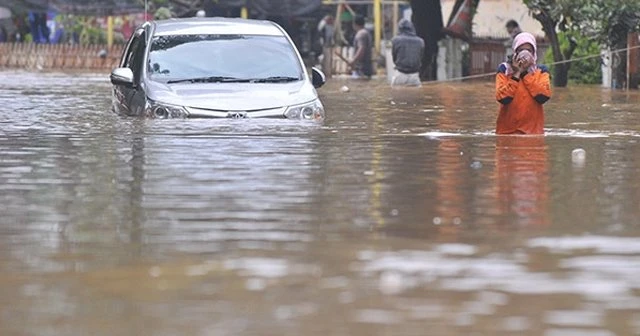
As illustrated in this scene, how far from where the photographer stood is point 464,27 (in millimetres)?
35906

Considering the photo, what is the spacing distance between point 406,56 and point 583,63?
3.90 metres

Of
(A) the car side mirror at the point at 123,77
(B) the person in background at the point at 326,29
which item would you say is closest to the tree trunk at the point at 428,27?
(B) the person in background at the point at 326,29

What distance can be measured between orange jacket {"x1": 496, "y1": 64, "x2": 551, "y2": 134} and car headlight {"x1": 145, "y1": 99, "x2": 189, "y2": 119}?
2958mm

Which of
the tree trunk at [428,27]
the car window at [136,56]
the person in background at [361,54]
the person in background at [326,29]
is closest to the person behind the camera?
the car window at [136,56]

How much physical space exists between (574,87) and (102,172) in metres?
19.9

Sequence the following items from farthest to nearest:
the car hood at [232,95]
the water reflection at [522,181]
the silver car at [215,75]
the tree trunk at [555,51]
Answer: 1. the tree trunk at [555,51]
2. the silver car at [215,75]
3. the car hood at [232,95]
4. the water reflection at [522,181]

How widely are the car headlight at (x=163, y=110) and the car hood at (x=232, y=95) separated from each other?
0.05 m

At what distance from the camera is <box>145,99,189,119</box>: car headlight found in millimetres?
Answer: 15242

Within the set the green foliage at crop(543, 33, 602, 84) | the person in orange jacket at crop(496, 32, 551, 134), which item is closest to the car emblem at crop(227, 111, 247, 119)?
the person in orange jacket at crop(496, 32, 551, 134)

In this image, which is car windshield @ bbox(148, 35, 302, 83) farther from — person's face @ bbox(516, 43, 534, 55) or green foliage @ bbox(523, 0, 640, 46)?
green foliage @ bbox(523, 0, 640, 46)

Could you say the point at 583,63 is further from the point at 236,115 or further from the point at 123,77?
the point at 236,115

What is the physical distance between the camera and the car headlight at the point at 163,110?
15.2 m

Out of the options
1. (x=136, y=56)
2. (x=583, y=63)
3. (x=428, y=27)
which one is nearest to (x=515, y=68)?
(x=136, y=56)

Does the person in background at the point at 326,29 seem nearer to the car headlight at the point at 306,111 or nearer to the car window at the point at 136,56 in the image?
the car window at the point at 136,56
